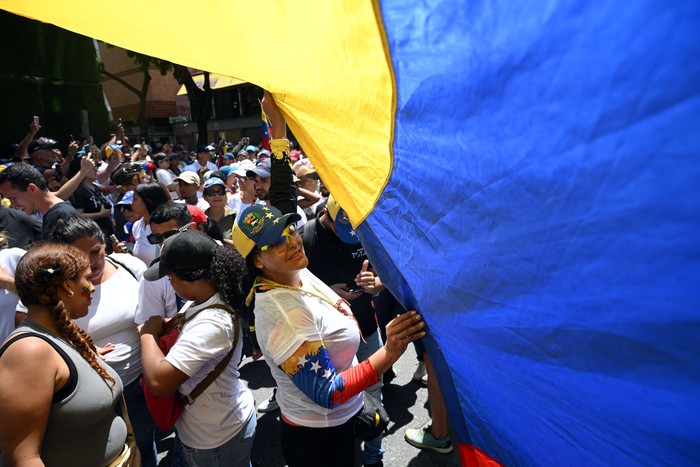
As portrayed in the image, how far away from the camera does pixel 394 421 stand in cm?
379

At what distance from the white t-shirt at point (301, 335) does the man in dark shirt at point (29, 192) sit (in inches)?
99.4

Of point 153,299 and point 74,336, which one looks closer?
point 74,336

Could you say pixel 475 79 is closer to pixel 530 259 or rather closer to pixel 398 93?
pixel 398 93

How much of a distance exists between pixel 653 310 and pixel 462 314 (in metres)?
0.44

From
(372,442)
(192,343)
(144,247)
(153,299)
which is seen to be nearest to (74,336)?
(192,343)

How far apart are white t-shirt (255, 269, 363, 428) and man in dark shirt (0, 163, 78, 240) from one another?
252 cm

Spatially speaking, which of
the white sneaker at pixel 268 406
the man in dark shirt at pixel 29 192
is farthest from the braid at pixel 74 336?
the white sneaker at pixel 268 406

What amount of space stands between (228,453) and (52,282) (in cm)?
117

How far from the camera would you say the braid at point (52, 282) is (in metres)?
1.79

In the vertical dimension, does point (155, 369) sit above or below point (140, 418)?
above

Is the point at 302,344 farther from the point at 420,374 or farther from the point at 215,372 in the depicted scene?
the point at 420,374

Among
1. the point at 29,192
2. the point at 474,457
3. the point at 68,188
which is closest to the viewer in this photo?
the point at 474,457

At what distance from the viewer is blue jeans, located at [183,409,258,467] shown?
2.20 meters

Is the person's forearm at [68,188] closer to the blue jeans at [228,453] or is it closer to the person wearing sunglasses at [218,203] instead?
the person wearing sunglasses at [218,203]
